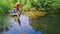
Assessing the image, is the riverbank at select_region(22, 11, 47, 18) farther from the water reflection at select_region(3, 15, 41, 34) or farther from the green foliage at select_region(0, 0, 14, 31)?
the water reflection at select_region(3, 15, 41, 34)

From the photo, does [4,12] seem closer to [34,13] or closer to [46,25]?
[34,13]

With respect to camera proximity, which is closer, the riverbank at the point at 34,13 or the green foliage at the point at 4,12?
the green foliage at the point at 4,12

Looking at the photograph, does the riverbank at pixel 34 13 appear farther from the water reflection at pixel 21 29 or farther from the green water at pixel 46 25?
the water reflection at pixel 21 29

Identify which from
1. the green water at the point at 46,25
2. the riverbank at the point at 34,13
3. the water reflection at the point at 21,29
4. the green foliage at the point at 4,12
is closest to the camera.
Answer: the water reflection at the point at 21,29

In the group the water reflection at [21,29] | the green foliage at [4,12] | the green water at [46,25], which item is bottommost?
the green water at [46,25]

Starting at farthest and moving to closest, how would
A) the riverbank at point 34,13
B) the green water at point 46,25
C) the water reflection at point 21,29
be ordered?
1. the riverbank at point 34,13
2. the green water at point 46,25
3. the water reflection at point 21,29

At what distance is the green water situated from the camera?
1317 centimetres

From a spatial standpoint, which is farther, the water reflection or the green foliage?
the green foliage

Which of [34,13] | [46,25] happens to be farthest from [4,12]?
[46,25]

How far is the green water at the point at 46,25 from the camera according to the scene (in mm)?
13172

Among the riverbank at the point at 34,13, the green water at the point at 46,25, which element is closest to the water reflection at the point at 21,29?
the green water at the point at 46,25

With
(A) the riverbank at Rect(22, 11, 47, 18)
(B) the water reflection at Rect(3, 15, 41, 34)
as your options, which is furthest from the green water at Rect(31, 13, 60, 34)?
(A) the riverbank at Rect(22, 11, 47, 18)

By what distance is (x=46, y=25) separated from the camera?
1449 cm

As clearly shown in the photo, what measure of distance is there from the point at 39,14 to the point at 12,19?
10.4 ft
